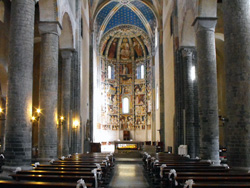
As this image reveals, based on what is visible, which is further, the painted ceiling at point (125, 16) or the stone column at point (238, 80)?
the painted ceiling at point (125, 16)

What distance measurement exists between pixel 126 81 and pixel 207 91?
28.7 meters

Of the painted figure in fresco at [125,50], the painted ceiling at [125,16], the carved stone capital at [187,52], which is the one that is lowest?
the carved stone capital at [187,52]

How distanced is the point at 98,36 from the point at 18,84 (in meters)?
27.4

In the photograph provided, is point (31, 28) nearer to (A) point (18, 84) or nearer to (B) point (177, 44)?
(A) point (18, 84)

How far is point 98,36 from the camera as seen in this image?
3753 centimetres

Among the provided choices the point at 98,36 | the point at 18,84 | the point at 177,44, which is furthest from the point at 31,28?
the point at 98,36

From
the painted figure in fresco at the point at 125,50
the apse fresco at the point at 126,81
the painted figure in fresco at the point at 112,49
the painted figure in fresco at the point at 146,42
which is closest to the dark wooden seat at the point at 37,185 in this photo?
the apse fresco at the point at 126,81

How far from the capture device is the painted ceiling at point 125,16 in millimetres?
36094

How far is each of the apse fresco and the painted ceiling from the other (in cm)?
141

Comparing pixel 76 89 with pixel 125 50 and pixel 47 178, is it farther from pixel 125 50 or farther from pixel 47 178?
pixel 125 50

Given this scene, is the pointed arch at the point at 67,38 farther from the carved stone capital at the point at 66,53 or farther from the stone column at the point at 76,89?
the stone column at the point at 76,89

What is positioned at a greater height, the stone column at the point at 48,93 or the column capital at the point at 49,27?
the column capital at the point at 49,27

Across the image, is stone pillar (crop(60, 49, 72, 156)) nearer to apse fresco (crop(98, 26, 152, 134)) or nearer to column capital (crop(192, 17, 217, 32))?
column capital (crop(192, 17, 217, 32))

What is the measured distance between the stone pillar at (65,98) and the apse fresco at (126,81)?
19242mm
